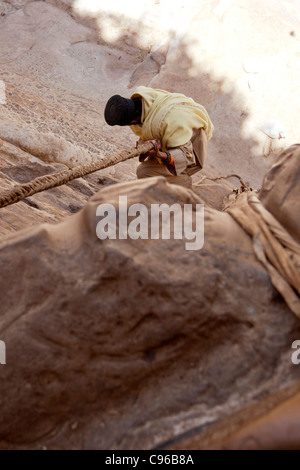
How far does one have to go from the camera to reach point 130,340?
0.88m

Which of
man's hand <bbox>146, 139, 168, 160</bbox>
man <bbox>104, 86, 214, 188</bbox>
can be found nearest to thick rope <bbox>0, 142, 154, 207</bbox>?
man's hand <bbox>146, 139, 168, 160</bbox>

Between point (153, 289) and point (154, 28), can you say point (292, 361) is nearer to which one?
point (153, 289)

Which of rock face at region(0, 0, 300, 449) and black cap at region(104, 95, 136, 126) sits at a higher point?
rock face at region(0, 0, 300, 449)

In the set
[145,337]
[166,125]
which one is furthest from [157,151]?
[145,337]

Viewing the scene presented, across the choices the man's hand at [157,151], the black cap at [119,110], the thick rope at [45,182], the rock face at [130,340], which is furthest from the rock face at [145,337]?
the black cap at [119,110]

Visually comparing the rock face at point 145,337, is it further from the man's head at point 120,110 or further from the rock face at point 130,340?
the man's head at point 120,110

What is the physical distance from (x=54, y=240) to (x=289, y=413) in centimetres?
63

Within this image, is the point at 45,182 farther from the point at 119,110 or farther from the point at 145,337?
the point at 119,110

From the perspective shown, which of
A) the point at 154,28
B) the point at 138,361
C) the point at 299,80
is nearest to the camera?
the point at 138,361

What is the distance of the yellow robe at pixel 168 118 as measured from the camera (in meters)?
2.23

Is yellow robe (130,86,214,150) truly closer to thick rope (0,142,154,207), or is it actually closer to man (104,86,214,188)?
man (104,86,214,188)

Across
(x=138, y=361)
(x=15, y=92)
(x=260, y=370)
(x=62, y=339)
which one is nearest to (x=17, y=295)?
(x=62, y=339)

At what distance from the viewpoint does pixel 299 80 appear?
15.7 ft

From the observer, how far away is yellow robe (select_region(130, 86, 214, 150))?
2.23 meters
